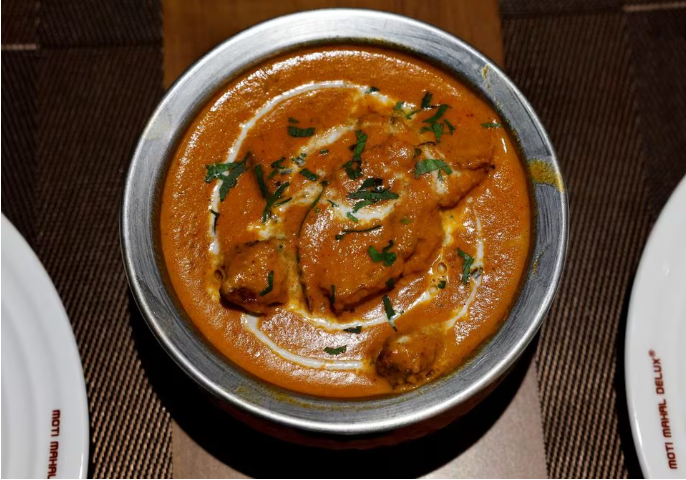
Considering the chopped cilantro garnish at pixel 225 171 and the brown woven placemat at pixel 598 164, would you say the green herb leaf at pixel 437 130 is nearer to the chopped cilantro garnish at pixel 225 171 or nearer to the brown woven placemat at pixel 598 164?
the chopped cilantro garnish at pixel 225 171

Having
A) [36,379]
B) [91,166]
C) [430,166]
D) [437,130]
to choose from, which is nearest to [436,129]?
[437,130]

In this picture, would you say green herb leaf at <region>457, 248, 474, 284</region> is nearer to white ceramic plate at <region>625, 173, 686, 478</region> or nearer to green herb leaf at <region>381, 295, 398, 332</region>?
green herb leaf at <region>381, 295, 398, 332</region>

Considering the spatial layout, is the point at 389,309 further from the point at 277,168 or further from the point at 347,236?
the point at 277,168

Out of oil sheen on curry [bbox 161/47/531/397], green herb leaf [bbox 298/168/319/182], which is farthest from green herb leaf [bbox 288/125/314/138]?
green herb leaf [bbox 298/168/319/182]

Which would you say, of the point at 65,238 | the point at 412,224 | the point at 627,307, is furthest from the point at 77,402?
the point at 627,307

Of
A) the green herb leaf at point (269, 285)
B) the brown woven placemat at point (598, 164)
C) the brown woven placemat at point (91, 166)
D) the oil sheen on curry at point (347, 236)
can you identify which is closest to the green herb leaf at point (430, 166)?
the oil sheen on curry at point (347, 236)

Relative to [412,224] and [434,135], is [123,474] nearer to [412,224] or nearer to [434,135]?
[412,224]
